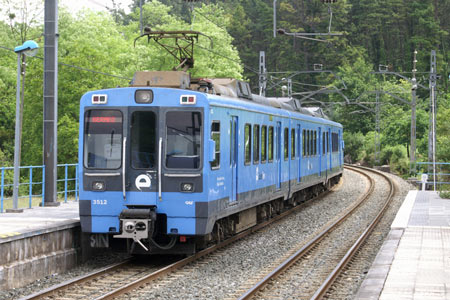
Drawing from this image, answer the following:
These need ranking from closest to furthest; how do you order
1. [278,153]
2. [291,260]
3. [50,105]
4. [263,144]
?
[291,260]
[263,144]
[50,105]
[278,153]

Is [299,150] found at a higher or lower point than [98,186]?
higher

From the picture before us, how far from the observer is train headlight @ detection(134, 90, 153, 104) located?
40.8 ft

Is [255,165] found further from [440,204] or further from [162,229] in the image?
[440,204]

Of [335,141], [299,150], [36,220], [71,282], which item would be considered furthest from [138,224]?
[335,141]

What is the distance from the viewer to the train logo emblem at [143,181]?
12.3 metres

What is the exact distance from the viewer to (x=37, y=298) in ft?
31.7

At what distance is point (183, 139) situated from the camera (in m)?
12.3

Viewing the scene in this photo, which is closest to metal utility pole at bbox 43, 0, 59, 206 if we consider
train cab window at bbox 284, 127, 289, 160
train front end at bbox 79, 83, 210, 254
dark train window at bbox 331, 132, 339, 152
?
train front end at bbox 79, 83, 210, 254

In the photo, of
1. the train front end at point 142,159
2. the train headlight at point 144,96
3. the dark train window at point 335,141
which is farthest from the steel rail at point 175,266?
the dark train window at point 335,141

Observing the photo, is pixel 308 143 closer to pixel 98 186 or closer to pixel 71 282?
pixel 98 186

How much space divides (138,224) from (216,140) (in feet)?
6.53

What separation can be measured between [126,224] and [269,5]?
86869 mm

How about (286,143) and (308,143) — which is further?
(308,143)

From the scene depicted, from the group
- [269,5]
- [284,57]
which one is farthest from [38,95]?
[269,5]
